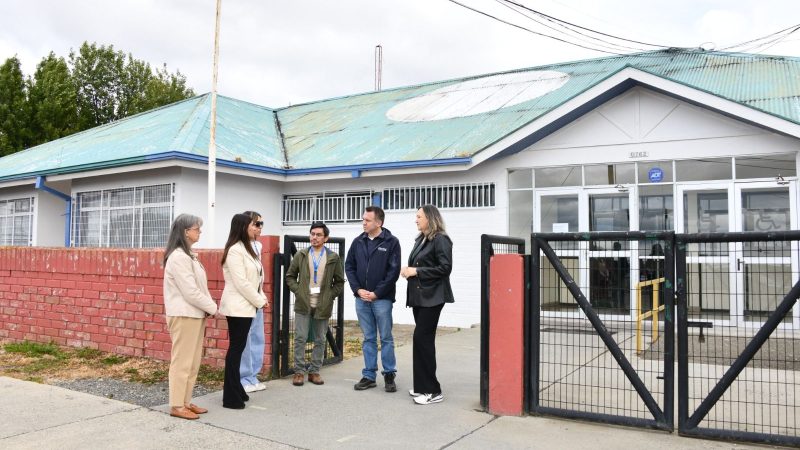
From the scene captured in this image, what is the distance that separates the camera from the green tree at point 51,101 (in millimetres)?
31703

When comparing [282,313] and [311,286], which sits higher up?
[311,286]

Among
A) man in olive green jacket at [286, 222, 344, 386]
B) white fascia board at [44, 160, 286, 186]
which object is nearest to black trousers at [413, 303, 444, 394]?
man in olive green jacket at [286, 222, 344, 386]

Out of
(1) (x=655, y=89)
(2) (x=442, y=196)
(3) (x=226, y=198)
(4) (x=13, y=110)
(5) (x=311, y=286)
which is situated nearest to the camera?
(5) (x=311, y=286)

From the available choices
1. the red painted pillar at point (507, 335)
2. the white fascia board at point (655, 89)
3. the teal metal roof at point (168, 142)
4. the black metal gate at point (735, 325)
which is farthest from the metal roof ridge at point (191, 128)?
the black metal gate at point (735, 325)

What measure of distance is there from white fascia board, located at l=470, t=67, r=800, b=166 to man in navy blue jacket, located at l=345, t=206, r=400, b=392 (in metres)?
5.24

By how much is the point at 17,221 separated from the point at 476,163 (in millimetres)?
12776

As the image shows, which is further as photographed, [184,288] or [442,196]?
[442,196]

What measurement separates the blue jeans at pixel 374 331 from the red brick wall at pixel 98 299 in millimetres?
1137

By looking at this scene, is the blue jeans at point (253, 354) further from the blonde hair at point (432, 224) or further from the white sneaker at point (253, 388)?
the blonde hair at point (432, 224)

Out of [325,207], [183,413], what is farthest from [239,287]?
[325,207]

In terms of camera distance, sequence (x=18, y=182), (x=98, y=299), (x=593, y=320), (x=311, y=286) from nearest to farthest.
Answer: (x=593, y=320), (x=311, y=286), (x=98, y=299), (x=18, y=182)

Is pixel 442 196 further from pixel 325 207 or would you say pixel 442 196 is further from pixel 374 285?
pixel 374 285

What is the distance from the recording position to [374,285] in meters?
6.55

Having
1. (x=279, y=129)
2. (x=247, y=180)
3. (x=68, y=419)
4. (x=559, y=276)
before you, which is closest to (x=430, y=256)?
(x=559, y=276)
